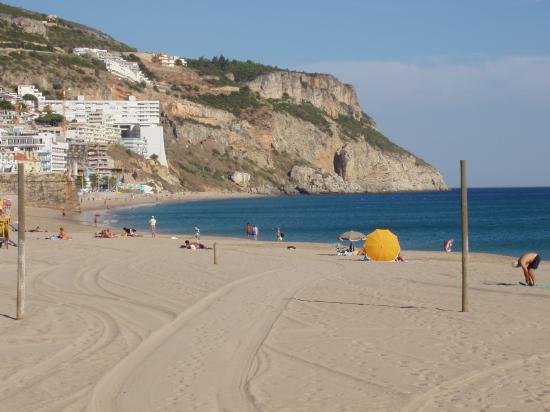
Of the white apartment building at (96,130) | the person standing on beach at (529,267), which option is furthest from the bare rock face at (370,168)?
the person standing on beach at (529,267)

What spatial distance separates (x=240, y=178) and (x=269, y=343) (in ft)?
466

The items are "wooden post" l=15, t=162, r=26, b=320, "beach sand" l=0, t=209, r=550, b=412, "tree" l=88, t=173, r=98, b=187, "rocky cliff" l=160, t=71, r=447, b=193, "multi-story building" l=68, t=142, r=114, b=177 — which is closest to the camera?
"beach sand" l=0, t=209, r=550, b=412

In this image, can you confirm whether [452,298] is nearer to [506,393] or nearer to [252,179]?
[506,393]

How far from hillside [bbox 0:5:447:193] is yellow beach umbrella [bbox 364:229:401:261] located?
111 metres

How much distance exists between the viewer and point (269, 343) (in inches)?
415

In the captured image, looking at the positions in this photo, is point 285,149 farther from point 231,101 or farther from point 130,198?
point 130,198

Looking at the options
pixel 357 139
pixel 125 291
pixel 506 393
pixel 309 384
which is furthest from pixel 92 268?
pixel 357 139

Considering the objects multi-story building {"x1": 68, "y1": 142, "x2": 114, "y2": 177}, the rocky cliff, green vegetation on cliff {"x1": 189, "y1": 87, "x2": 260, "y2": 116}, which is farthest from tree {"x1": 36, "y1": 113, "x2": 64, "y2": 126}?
green vegetation on cliff {"x1": 189, "y1": 87, "x2": 260, "y2": 116}

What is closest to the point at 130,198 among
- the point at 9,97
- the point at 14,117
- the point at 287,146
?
the point at 14,117

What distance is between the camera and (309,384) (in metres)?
8.41

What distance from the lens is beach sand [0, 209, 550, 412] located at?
311 inches

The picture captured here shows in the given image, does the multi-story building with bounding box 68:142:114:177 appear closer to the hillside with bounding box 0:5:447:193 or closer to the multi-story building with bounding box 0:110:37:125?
the multi-story building with bounding box 0:110:37:125

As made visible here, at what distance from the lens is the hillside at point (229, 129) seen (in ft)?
496

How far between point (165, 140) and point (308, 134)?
38162 mm
